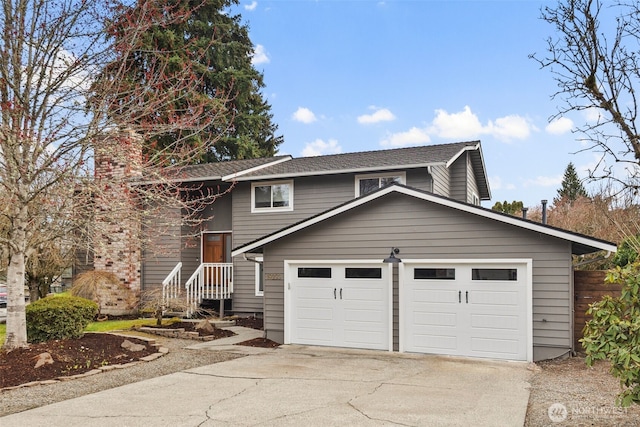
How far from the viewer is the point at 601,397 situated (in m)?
6.85

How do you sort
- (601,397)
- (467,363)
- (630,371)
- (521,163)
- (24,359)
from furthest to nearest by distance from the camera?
1. (521,163)
2. (467,363)
3. (24,359)
4. (601,397)
5. (630,371)

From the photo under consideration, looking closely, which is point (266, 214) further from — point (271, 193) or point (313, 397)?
point (313, 397)

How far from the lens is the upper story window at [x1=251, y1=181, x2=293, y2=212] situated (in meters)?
15.8

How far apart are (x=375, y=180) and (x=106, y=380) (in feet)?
30.1

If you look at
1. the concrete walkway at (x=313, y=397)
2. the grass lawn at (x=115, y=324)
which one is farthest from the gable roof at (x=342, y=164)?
the concrete walkway at (x=313, y=397)

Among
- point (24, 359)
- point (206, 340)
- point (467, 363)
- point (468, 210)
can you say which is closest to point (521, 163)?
point (468, 210)

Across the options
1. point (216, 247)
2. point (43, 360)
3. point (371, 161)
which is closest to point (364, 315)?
point (371, 161)

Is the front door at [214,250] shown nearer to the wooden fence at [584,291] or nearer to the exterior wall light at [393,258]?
the exterior wall light at [393,258]

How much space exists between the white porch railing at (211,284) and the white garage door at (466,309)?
22.2ft

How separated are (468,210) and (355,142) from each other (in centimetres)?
1884

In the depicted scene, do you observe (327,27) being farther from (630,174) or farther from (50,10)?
(630,174)

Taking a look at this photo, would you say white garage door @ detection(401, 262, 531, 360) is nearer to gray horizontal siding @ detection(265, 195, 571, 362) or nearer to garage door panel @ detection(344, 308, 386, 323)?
gray horizontal siding @ detection(265, 195, 571, 362)

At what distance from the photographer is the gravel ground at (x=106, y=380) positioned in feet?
22.3

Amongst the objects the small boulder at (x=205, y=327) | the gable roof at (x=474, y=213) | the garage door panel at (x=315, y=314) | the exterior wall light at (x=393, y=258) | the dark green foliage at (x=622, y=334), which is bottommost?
the small boulder at (x=205, y=327)
